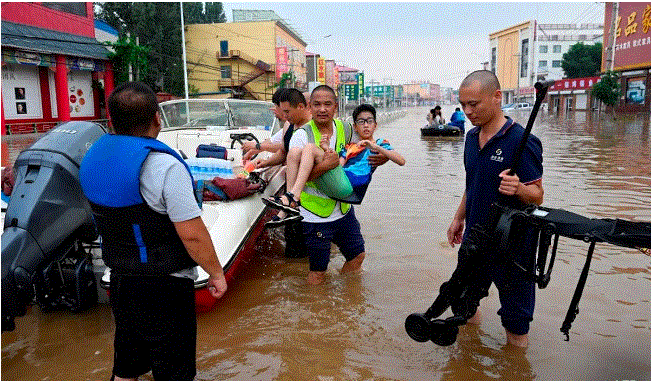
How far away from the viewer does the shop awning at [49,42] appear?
21297 mm

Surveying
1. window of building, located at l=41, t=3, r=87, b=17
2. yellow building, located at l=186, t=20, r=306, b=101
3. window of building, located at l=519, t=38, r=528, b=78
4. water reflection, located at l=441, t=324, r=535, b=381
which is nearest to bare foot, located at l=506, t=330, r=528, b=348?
water reflection, located at l=441, t=324, r=535, b=381

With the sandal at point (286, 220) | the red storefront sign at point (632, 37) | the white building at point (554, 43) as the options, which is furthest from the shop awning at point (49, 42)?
the white building at point (554, 43)

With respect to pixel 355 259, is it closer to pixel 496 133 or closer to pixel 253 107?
pixel 496 133

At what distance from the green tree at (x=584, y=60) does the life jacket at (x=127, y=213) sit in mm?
79706

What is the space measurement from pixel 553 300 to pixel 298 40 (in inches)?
2592

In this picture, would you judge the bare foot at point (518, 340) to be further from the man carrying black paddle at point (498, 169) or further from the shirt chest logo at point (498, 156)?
the shirt chest logo at point (498, 156)

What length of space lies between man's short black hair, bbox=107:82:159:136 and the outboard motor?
149 cm

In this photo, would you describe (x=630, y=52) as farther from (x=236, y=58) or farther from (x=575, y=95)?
(x=236, y=58)

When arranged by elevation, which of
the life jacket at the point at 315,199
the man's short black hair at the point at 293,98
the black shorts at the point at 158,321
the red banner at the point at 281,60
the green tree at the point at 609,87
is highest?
the red banner at the point at 281,60

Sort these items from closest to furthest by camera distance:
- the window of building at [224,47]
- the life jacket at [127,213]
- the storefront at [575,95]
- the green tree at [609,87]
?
the life jacket at [127,213] < the green tree at [609,87] < the window of building at [224,47] < the storefront at [575,95]

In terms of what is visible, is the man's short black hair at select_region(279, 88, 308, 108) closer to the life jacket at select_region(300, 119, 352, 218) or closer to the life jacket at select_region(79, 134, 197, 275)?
the life jacket at select_region(300, 119, 352, 218)

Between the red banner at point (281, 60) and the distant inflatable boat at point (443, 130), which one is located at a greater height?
the red banner at point (281, 60)

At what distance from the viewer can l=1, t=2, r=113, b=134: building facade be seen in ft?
72.7

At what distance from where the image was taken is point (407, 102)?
620 ft
